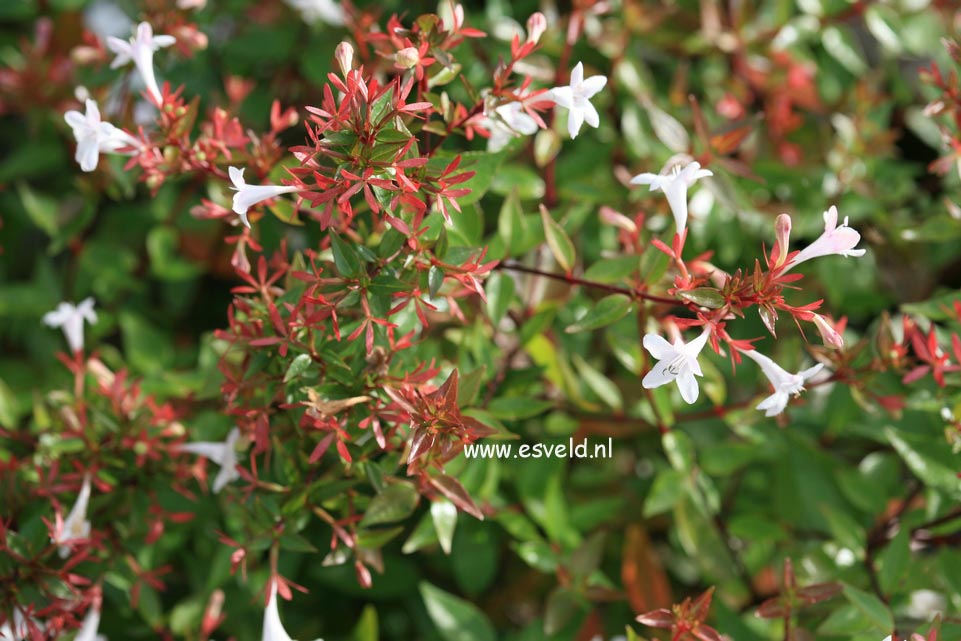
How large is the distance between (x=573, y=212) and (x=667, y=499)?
0.52m

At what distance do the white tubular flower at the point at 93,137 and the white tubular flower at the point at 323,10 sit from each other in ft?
2.04

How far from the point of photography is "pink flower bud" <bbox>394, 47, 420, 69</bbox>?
108 centimetres

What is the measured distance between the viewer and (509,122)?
117 cm

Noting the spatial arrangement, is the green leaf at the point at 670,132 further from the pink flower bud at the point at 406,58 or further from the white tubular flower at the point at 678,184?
the pink flower bud at the point at 406,58

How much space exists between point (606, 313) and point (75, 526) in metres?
0.84

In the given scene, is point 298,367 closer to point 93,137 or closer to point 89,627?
point 93,137

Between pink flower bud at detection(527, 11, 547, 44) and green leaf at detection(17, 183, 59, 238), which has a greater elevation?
pink flower bud at detection(527, 11, 547, 44)

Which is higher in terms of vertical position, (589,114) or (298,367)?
(589,114)

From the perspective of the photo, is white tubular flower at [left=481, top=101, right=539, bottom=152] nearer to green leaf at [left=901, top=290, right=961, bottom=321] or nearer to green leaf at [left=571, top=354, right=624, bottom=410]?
green leaf at [left=571, top=354, right=624, bottom=410]

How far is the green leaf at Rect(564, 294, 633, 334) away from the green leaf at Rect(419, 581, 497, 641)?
0.57 m

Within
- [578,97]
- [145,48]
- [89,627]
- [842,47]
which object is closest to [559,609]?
[89,627]

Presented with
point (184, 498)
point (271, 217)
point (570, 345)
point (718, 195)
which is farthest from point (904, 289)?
point (184, 498)

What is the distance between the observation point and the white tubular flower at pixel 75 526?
1253 millimetres

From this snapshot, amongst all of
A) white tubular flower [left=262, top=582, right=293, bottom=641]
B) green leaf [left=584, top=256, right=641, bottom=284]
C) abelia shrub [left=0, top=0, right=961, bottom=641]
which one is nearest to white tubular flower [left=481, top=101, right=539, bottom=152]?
abelia shrub [left=0, top=0, right=961, bottom=641]
